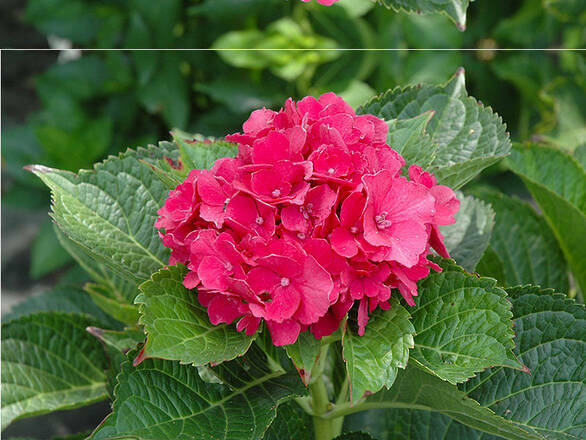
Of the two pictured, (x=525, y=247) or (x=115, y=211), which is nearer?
(x=115, y=211)

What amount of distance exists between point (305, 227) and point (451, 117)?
0.29 metres

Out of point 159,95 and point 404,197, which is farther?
point 159,95

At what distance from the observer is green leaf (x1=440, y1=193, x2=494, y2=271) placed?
75 cm

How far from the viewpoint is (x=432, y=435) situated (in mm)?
770

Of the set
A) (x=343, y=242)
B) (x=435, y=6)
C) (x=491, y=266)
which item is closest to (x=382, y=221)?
(x=343, y=242)

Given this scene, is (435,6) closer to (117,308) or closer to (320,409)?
(320,409)

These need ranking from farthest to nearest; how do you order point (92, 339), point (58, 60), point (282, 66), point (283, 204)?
point (58, 60) → point (282, 66) → point (92, 339) → point (283, 204)

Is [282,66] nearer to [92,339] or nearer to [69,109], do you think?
[69,109]

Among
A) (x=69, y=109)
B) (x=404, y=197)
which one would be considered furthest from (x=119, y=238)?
(x=69, y=109)

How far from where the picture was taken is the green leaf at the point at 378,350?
0.52 metres

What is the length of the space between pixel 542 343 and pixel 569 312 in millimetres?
41

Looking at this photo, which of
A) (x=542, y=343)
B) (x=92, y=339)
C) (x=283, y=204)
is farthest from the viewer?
(x=92, y=339)

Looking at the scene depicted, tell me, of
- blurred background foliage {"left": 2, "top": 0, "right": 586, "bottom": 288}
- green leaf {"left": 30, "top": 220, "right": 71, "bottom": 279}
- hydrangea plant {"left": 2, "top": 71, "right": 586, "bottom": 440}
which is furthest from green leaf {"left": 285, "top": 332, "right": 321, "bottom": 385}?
green leaf {"left": 30, "top": 220, "right": 71, "bottom": 279}

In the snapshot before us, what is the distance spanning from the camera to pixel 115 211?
70cm
